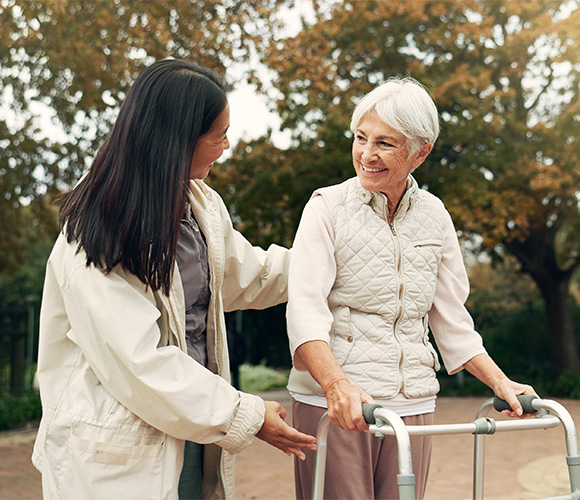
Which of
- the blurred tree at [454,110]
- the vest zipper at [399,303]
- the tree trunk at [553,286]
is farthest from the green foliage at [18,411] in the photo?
the tree trunk at [553,286]

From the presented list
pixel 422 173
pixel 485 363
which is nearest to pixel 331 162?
pixel 422 173

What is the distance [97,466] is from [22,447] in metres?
6.87

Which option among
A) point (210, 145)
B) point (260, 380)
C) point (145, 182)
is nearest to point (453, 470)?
point (210, 145)

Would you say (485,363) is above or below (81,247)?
below

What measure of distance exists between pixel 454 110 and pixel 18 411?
7524mm

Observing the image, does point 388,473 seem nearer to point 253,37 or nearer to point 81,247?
point 81,247

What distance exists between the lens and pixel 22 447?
8.09m

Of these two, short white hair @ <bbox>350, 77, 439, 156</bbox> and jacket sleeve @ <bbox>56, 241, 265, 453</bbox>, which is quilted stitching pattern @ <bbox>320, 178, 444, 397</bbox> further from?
jacket sleeve @ <bbox>56, 241, 265, 453</bbox>

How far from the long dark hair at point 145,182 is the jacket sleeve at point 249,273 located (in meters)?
0.49

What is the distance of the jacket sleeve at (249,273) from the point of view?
2.47m

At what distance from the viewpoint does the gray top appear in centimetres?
215

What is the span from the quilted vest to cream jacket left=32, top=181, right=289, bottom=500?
0.38 meters

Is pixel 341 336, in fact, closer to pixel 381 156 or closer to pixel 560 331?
pixel 381 156

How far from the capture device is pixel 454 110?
37.0 feet
